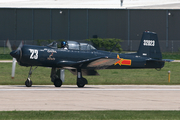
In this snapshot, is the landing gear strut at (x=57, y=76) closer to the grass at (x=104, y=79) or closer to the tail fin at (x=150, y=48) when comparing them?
the grass at (x=104, y=79)

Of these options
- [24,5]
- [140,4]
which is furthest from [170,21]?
[24,5]

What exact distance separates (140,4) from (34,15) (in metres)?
16.4

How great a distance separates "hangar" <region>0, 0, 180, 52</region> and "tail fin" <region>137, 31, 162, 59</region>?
32.8 metres

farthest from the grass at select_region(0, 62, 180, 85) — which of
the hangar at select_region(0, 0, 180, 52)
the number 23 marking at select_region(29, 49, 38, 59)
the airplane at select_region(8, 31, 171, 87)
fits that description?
the hangar at select_region(0, 0, 180, 52)

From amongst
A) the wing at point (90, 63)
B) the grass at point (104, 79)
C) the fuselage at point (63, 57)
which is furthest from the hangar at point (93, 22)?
the wing at point (90, 63)

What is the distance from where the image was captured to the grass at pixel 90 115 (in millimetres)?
10953

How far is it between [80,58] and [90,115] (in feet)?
35.7

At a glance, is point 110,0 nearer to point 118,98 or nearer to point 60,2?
point 60,2

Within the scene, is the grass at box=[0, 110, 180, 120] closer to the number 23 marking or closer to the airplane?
the airplane

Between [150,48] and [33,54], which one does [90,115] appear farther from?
[150,48]

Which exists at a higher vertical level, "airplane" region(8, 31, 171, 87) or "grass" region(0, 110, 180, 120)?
"airplane" region(8, 31, 171, 87)

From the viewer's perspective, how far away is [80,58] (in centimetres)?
2217

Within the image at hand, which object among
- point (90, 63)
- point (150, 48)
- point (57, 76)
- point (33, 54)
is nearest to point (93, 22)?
point (150, 48)

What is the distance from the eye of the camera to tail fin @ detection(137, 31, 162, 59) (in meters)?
23.9
